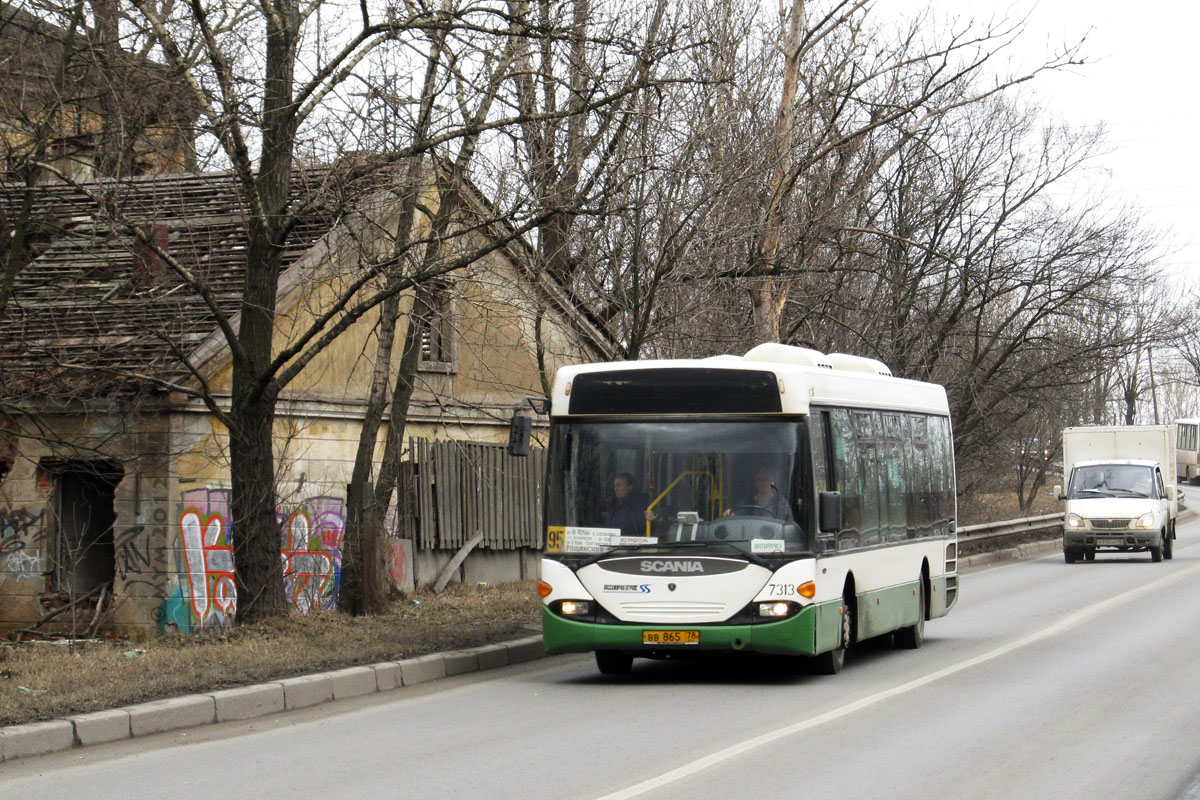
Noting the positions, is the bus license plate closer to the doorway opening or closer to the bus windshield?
the bus windshield

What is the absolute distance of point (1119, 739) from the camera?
940cm

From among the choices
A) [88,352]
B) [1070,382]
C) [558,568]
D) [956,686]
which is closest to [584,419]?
[558,568]

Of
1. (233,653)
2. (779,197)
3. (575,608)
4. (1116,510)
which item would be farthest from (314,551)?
(1116,510)

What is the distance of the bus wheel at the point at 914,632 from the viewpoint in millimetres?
15688

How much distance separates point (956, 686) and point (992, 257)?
22.6 meters

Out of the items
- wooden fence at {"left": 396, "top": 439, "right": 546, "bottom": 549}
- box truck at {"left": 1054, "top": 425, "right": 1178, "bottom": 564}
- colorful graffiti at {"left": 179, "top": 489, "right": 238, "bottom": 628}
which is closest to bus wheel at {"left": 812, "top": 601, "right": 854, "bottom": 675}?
colorful graffiti at {"left": 179, "top": 489, "right": 238, "bottom": 628}

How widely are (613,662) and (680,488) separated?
1904 millimetres

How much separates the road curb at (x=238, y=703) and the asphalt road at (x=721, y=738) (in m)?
0.14

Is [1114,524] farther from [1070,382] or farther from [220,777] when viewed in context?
[220,777]

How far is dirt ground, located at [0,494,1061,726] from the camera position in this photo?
10.4 meters

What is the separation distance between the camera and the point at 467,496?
22359mm

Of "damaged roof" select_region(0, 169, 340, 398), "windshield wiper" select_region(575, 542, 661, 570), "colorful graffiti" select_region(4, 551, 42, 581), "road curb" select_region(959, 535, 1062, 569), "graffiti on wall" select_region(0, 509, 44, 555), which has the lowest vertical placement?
"road curb" select_region(959, 535, 1062, 569)

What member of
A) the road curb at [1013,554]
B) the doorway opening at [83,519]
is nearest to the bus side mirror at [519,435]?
the doorway opening at [83,519]

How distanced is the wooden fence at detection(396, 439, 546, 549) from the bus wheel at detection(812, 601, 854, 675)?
881 centimetres
